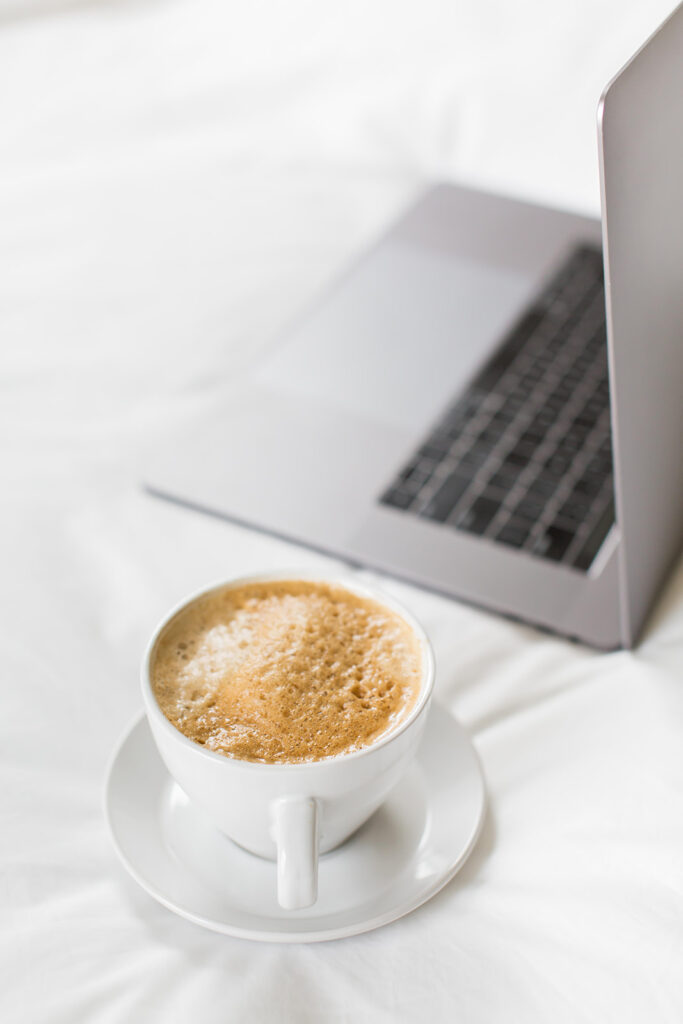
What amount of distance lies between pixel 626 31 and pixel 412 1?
24 centimetres

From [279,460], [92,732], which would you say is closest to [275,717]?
[92,732]

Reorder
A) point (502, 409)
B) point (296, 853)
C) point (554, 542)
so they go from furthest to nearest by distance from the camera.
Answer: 1. point (502, 409)
2. point (554, 542)
3. point (296, 853)

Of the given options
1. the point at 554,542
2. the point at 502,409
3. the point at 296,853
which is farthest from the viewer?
the point at 502,409

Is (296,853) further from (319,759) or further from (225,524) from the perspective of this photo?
(225,524)

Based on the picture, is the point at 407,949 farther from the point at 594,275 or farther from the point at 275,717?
the point at 594,275

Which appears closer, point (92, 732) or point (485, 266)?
point (92, 732)

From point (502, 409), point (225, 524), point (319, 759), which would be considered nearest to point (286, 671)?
point (319, 759)

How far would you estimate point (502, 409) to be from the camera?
0.70 meters

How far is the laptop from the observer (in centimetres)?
45

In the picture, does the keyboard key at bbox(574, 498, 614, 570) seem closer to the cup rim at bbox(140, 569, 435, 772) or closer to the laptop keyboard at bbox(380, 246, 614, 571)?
the laptop keyboard at bbox(380, 246, 614, 571)

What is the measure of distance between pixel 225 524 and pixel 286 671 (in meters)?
0.23

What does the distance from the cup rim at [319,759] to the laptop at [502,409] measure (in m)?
0.12

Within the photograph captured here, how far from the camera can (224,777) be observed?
0.36 metres

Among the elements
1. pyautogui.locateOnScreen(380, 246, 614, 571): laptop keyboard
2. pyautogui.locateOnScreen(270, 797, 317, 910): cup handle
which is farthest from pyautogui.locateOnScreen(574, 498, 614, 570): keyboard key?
pyautogui.locateOnScreen(270, 797, 317, 910): cup handle
